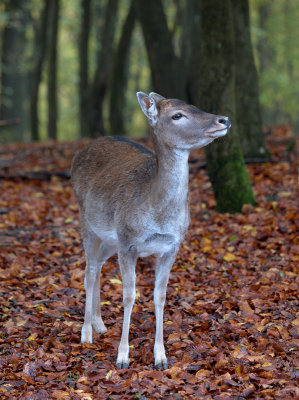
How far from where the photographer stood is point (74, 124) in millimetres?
45125

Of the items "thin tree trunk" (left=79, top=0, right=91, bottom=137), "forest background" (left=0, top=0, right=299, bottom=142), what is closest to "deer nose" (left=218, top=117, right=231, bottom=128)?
"forest background" (left=0, top=0, right=299, bottom=142)

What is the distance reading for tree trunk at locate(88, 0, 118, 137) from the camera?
18.1m

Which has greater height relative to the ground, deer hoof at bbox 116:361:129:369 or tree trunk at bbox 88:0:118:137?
tree trunk at bbox 88:0:118:137

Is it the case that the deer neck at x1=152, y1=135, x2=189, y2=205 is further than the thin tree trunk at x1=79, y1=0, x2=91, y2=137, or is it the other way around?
the thin tree trunk at x1=79, y1=0, x2=91, y2=137

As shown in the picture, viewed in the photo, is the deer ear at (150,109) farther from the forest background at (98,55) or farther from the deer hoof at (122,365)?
the forest background at (98,55)

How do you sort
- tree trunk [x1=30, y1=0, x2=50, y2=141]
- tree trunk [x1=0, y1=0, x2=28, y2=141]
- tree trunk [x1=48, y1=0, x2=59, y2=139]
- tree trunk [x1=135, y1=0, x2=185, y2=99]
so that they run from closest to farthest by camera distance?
tree trunk [x1=135, y1=0, x2=185, y2=99]
tree trunk [x1=48, y1=0, x2=59, y2=139]
tree trunk [x1=30, y1=0, x2=50, y2=141]
tree trunk [x1=0, y1=0, x2=28, y2=141]

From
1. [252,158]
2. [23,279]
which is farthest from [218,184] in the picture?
[23,279]

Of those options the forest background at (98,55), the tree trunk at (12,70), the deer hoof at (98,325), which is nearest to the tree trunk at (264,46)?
the forest background at (98,55)

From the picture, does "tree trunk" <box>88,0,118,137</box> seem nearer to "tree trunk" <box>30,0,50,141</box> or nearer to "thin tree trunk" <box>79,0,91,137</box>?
"thin tree trunk" <box>79,0,91,137</box>

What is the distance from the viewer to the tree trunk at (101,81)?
18078 mm

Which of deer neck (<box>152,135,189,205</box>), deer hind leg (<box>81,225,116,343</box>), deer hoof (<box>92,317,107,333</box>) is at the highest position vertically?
deer neck (<box>152,135,189,205</box>)

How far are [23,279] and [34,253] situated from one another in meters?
1.00

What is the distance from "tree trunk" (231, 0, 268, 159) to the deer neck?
625cm

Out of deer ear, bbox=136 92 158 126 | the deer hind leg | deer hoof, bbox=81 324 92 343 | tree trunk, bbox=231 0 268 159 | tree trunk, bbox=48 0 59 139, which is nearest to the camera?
deer ear, bbox=136 92 158 126
